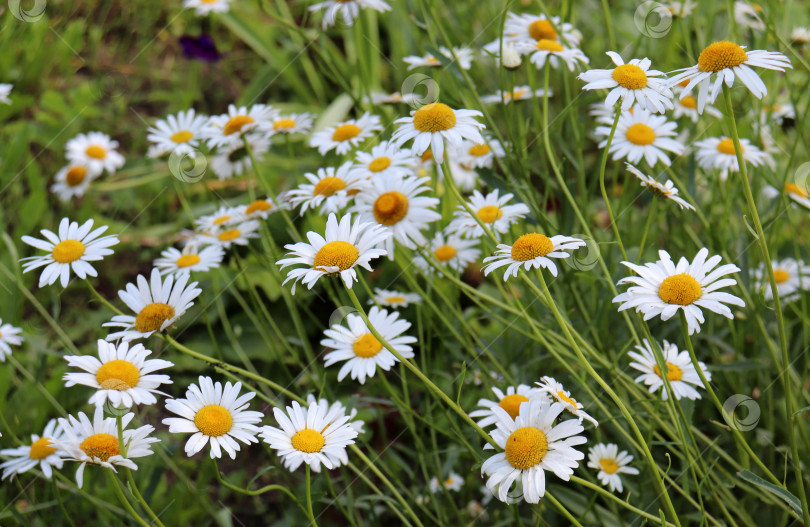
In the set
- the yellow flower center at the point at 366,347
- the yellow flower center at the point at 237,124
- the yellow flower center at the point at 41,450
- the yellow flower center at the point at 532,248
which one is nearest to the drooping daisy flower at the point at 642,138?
the yellow flower center at the point at 532,248

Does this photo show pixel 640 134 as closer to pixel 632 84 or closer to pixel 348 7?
pixel 632 84

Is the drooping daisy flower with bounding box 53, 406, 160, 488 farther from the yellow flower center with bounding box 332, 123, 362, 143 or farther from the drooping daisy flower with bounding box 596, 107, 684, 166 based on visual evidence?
the drooping daisy flower with bounding box 596, 107, 684, 166

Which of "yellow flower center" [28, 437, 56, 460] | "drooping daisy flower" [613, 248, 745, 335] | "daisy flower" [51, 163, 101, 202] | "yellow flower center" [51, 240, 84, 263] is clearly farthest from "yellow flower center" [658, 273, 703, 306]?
"daisy flower" [51, 163, 101, 202]

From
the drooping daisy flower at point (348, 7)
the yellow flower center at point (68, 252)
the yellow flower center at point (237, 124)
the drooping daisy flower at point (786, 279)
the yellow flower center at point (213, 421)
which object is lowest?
the drooping daisy flower at point (786, 279)

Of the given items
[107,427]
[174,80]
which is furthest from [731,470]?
[174,80]

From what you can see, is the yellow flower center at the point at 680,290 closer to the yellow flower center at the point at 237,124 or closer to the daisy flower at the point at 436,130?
the daisy flower at the point at 436,130

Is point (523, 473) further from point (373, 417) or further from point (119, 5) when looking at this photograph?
point (119, 5)
